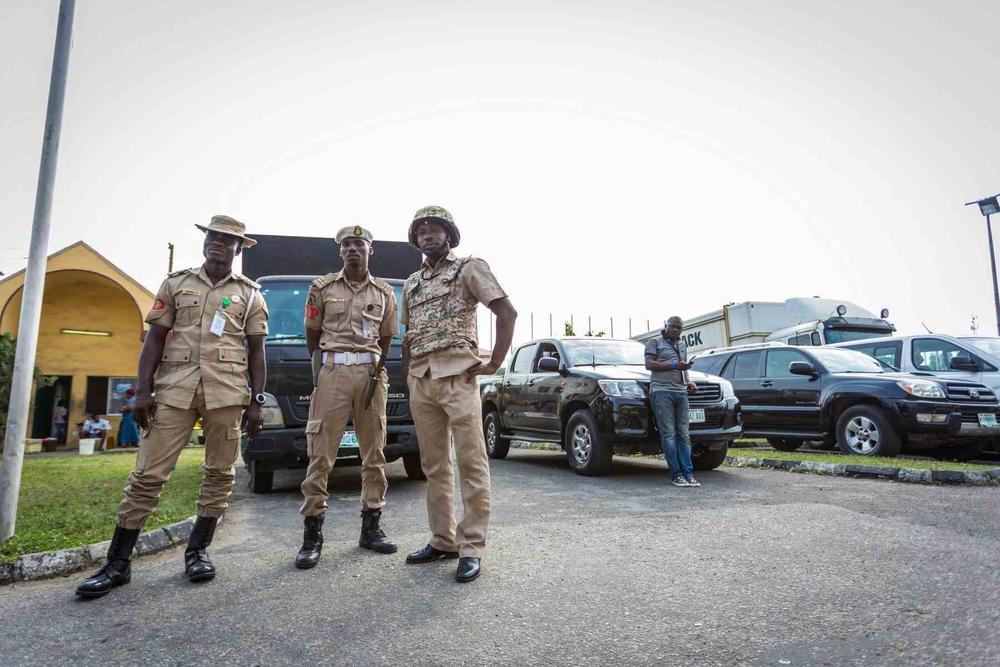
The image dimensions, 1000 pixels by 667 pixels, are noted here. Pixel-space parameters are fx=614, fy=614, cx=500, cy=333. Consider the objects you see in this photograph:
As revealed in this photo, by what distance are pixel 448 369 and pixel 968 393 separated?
7.76m

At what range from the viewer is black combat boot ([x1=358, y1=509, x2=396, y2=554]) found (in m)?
3.81

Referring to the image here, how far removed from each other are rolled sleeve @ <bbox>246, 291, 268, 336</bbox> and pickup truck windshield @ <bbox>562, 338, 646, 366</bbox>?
187 inches

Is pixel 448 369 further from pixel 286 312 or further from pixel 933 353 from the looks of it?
pixel 933 353

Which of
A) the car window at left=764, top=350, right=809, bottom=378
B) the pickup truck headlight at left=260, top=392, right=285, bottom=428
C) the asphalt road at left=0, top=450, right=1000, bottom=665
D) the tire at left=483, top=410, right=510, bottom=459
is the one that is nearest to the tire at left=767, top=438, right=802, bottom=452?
the car window at left=764, top=350, right=809, bottom=378

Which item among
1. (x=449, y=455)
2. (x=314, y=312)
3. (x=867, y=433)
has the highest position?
(x=314, y=312)

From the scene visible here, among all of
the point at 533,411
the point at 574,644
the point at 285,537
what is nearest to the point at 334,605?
the point at 574,644

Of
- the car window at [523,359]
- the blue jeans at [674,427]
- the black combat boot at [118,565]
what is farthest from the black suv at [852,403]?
the black combat boot at [118,565]

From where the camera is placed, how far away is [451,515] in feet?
12.1

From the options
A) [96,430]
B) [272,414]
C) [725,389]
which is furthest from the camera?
[96,430]

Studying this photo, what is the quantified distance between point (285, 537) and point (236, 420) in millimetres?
1246

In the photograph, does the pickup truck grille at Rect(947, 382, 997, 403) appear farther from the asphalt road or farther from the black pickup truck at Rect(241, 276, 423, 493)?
the black pickup truck at Rect(241, 276, 423, 493)

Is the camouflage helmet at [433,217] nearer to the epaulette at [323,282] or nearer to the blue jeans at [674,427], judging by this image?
the epaulette at [323,282]

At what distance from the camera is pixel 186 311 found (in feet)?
11.5

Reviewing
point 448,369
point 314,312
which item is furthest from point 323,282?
point 448,369
